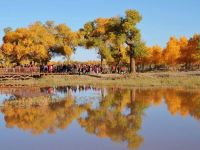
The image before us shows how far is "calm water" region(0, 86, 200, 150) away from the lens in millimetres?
15469

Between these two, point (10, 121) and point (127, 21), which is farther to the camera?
point (127, 21)

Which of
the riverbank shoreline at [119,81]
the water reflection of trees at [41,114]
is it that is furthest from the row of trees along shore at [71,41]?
the water reflection of trees at [41,114]

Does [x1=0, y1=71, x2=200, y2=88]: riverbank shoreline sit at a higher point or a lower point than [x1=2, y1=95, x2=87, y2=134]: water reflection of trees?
higher

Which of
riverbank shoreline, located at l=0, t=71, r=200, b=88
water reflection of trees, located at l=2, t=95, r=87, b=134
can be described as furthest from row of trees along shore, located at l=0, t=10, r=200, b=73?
water reflection of trees, located at l=2, t=95, r=87, b=134

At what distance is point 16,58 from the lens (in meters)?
82.2

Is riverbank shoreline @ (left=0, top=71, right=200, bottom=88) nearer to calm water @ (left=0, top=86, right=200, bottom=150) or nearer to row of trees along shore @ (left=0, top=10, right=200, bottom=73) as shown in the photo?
row of trees along shore @ (left=0, top=10, right=200, bottom=73)

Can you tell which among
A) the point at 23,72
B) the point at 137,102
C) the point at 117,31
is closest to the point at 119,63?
the point at 117,31

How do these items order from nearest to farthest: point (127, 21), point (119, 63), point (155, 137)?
point (155, 137)
point (127, 21)
point (119, 63)

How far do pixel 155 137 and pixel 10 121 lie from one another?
27.8ft

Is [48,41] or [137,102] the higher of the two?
[48,41]

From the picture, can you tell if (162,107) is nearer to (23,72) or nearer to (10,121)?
(10,121)

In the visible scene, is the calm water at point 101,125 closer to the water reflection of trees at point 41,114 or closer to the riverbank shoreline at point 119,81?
the water reflection of trees at point 41,114

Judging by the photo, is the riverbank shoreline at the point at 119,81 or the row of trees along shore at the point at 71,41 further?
the row of trees along shore at the point at 71,41

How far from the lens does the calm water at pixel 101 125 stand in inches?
609
